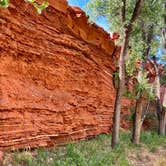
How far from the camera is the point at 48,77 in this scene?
10523 millimetres

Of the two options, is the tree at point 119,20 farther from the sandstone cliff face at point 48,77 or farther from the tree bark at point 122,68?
the sandstone cliff face at point 48,77

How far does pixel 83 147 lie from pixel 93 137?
10.6 ft

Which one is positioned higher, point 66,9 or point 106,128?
point 66,9

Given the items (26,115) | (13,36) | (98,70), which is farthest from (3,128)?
(98,70)

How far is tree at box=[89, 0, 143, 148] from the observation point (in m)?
11.6

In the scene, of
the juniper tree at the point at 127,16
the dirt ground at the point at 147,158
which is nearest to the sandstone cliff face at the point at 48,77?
the juniper tree at the point at 127,16

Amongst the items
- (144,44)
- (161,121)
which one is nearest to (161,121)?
(161,121)

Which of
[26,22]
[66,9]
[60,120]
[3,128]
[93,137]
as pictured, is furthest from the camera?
[93,137]

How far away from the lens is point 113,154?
33.7 ft

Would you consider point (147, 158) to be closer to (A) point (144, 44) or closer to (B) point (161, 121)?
(A) point (144, 44)

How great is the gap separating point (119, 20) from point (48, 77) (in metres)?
4.77

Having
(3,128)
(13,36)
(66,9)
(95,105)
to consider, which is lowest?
(3,128)

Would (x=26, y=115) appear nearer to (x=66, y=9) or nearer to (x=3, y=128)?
(x=3, y=128)

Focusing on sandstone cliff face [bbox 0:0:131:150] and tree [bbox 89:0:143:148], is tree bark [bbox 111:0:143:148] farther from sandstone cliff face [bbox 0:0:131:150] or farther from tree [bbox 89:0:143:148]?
sandstone cliff face [bbox 0:0:131:150]
